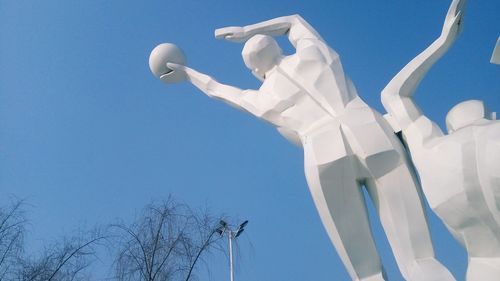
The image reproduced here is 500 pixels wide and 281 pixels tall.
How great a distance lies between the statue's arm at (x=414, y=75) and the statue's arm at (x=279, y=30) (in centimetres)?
154

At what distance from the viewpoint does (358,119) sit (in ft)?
23.1

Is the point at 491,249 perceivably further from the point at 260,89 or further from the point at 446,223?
the point at 260,89

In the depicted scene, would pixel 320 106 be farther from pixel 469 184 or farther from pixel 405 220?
pixel 469 184

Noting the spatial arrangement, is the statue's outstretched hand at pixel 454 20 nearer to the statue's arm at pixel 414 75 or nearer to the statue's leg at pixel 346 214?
the statue's arm at pixel 414 75

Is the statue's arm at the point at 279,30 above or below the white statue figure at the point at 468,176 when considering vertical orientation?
above

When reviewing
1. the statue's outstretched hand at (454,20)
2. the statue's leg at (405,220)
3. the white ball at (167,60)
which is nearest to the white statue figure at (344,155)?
the statue's leg at (405,220)

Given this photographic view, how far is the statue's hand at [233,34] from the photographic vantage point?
28.1 feet

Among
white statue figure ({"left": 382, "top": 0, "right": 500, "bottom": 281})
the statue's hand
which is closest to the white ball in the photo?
the statue's hand

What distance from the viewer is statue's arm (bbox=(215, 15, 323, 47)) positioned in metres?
8.12

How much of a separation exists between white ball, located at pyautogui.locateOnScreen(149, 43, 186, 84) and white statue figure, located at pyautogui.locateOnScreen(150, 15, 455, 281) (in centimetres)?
178

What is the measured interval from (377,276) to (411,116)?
200 cm

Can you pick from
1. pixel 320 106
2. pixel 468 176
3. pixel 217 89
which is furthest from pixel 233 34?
pixel 468 176

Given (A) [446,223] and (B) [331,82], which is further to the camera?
(B) [331,82]

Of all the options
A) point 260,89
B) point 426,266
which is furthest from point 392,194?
point 260,89
